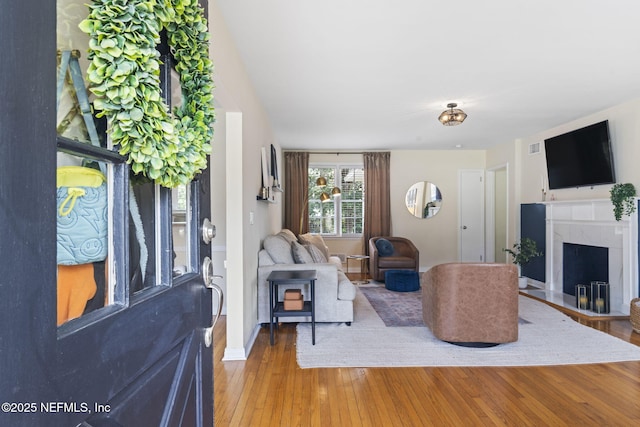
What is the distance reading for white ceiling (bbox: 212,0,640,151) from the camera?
2211mm

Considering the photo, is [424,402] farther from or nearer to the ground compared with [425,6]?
nearer to the ground

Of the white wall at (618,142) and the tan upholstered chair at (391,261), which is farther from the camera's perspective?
the tan upholstered chair at (391,261)

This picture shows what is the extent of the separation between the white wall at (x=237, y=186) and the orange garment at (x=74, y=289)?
1.73 metres

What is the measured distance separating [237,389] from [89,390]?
6.74 feet

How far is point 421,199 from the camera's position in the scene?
7.06 metres

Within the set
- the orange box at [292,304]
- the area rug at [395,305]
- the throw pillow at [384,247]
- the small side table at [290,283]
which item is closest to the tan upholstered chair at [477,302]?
the area rug at [395,305]

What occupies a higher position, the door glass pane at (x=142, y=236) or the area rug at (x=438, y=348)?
the door glass pane at (x=142, y=236)

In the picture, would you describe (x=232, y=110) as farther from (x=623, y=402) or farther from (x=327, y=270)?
(x=623, y=402)

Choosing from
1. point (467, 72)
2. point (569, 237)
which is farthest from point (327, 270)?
point (569, 237)

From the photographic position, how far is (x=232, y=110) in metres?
2.71

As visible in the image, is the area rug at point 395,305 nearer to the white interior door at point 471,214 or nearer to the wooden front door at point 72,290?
the white interior door at point 471,214

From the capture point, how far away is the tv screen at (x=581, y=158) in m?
4.17

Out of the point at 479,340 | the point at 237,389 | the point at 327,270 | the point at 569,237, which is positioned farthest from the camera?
the point at 569,237

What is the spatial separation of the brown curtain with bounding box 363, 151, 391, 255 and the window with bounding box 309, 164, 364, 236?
0.22 metres
